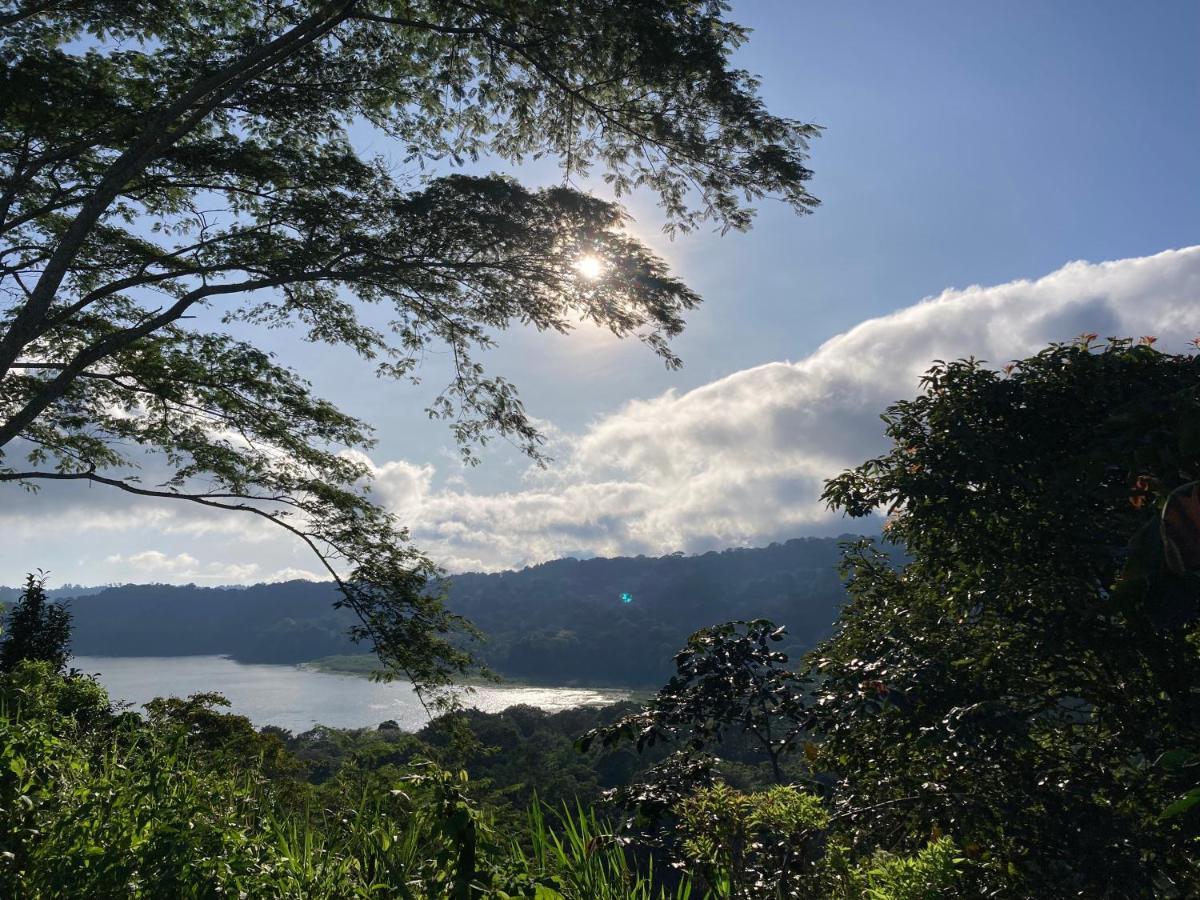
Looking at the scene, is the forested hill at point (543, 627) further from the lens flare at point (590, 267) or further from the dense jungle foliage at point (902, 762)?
the dense jungle foliage at point (902, 762)

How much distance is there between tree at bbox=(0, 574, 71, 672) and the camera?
1211cm

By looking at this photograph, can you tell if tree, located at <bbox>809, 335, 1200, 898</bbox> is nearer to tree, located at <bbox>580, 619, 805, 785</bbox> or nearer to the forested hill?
tree, located at <bbox>580, 619, 805, 785</bbox>

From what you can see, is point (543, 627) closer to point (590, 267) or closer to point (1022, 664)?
point (590, 267)

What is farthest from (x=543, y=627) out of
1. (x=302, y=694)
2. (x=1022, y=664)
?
(x=1022, y=664)

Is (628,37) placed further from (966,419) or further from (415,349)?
(415,349)

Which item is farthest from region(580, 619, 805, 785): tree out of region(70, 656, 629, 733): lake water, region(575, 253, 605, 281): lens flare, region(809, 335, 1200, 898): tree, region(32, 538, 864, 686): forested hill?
region(32, 538, 864, 686): forested hill

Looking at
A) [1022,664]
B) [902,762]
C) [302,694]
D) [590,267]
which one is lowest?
[302,694]

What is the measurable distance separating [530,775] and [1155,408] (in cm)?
2463

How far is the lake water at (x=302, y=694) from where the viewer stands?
233 feet

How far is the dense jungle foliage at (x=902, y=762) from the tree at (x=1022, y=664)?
20mm

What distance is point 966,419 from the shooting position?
4.86 metres

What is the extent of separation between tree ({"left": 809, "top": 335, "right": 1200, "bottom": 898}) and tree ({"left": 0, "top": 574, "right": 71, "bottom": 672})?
44.9ft

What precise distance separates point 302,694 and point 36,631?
90.5 m

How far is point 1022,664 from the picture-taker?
439cm
